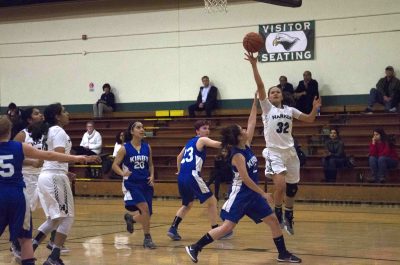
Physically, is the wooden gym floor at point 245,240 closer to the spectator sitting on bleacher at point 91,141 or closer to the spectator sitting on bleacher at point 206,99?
the spectator sitting on bleacher at point 91,141

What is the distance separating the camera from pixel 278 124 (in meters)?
8.93

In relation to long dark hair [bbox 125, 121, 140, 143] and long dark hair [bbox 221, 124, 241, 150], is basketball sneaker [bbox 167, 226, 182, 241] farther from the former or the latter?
long dark hair [bbox 221, 124, 241, 150]

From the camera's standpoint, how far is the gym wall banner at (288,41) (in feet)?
59.1

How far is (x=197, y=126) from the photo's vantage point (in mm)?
9125

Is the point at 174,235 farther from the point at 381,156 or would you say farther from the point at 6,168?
the point at 381,156

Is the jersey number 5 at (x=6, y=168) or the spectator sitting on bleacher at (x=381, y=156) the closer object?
the jersey number 5 at (x=6, y=168)

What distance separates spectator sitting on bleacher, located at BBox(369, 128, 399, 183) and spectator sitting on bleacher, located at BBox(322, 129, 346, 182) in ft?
2.28

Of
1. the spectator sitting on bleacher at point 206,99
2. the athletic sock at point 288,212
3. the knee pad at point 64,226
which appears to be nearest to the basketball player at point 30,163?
the knee pad at point 64,226

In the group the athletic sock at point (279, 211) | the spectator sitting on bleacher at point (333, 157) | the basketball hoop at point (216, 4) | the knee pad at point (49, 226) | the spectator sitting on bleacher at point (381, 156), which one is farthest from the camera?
the basketball hoop at point (216, 4)

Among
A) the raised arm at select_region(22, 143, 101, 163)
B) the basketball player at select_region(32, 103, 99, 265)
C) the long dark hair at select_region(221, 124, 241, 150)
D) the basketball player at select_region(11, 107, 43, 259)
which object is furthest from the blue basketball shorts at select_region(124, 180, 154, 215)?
the raised arm at select_region(22, 143, 101, 163)

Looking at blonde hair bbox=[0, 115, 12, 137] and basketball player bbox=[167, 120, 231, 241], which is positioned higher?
blonde hair bbox=[0, 115, 12, 137]

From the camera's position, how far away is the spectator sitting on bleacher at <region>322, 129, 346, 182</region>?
50.1 ft

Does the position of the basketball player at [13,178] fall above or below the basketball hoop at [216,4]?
below

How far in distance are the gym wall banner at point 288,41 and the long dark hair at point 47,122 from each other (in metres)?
11.6
